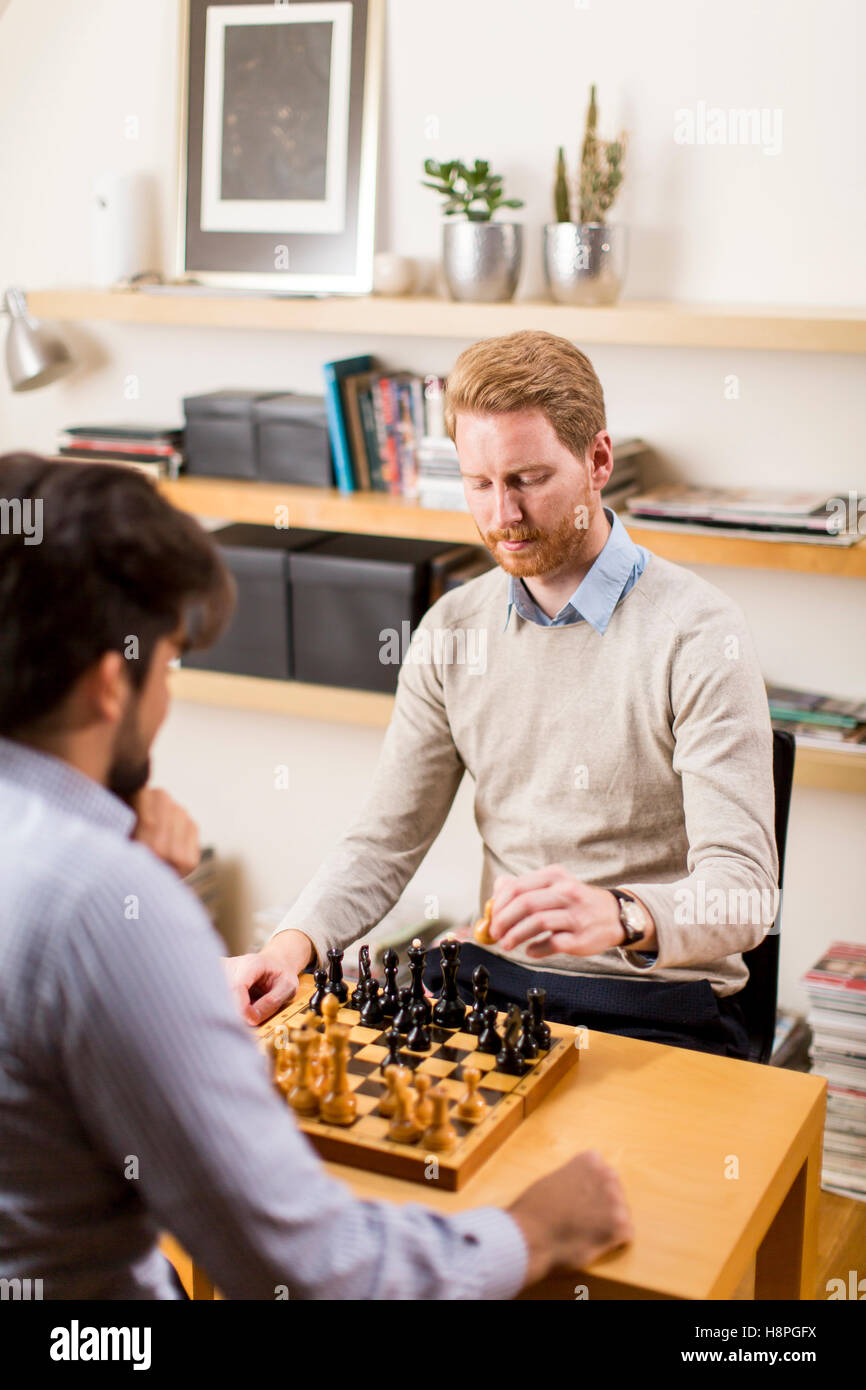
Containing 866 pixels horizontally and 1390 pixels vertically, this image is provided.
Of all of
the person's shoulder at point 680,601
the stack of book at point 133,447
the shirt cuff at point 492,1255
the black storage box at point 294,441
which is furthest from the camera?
the stack of book at point 133,447

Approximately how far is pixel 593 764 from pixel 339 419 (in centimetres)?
127

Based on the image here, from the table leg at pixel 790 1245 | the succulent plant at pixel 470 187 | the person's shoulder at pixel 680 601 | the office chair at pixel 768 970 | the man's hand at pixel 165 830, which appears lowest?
the table leg at pixel 790 1245

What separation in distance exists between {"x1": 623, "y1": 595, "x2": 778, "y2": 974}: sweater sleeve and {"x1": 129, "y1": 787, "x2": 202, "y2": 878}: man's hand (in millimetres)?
540

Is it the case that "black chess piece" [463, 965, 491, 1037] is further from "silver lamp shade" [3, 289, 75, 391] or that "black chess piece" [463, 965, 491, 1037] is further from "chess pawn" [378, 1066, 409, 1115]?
"silver lamp shade" [3, 289, 75, 391]

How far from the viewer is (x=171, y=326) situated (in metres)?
3.29

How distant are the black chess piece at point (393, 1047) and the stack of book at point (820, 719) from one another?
1321mm

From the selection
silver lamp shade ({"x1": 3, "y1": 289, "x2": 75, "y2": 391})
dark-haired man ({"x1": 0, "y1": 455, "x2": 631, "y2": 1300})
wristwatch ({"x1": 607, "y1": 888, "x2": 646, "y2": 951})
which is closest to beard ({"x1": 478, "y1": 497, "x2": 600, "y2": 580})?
wristwatch ({"x1": 607, "y1": 888, "x2": 646, "y2": 951})

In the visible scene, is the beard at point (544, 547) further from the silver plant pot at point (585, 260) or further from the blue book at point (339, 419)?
the blue book at point (339, 419)

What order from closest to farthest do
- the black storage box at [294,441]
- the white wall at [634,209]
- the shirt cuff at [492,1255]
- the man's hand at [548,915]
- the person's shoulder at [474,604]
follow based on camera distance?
1. the shirt cuff at [492,1255]
2. the man's hand at [548,915]
3. the person's shoulder at [474,604]
4. the white wall at [634,209]
5. the black storage box at [294,441]

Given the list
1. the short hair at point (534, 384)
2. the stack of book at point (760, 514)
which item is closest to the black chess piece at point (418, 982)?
the short hair at point (534, 384)

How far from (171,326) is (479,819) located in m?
1.77

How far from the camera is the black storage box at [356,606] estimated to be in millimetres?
2842

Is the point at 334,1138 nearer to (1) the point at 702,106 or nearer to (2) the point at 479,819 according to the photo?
(2) the point at 479,819

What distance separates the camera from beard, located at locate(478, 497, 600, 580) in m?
1.89
